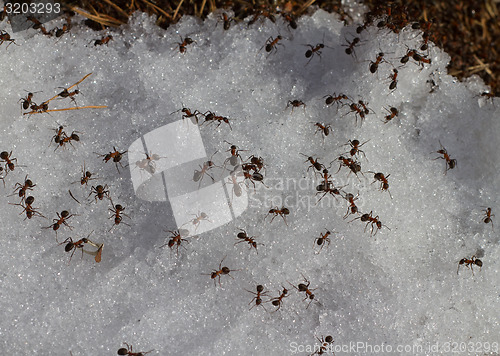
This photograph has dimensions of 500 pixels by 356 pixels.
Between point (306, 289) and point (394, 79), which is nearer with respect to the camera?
point (306, 289)

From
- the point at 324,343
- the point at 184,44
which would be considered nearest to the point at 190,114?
the point at 184,44

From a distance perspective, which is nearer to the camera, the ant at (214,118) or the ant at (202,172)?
the ant at (214,118)

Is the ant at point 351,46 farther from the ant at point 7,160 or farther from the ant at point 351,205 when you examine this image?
the ant at point 7,160

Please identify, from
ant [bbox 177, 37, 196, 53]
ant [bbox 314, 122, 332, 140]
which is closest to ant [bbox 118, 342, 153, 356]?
ant [bbox 314, 122, 332, 140]

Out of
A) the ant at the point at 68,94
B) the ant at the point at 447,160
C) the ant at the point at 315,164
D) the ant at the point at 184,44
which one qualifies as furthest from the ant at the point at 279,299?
the ant at the point at 68,94

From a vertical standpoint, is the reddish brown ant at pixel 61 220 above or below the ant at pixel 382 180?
below

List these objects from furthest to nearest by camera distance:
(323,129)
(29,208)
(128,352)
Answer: (323,129) → (29,208) → (128,352)

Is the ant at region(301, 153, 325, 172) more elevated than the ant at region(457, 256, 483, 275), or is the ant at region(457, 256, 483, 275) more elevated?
the ant at region(301, 153, 325, 172)

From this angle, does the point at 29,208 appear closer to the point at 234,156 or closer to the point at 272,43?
the point at 234,156

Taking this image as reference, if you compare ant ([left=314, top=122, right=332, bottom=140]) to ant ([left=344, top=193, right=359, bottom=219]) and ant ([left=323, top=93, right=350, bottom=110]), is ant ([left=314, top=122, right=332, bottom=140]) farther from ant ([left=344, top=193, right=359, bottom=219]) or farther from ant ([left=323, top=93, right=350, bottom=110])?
ant ([left=344, top=193, right=359, bottom=219])
